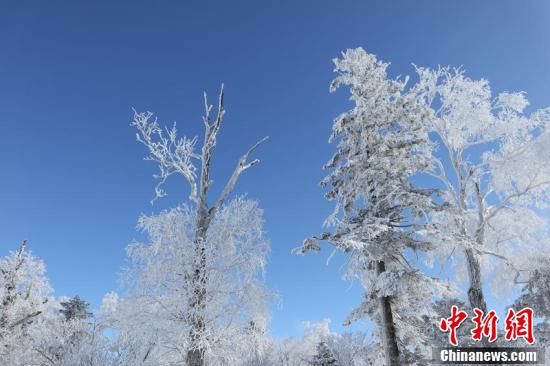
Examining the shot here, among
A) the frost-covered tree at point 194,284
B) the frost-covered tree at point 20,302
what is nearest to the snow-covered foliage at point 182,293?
the frost-covered tree at point 194,284

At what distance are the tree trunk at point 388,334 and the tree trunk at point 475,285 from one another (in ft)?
15.5

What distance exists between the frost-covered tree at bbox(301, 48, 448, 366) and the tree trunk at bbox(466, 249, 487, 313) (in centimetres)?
268

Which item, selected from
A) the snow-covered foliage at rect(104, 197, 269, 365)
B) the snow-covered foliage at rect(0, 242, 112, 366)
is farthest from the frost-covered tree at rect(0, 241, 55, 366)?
the snow-covered foliage at rect(104, 197, 269, 365)

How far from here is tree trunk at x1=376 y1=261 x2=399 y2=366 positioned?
10.5m

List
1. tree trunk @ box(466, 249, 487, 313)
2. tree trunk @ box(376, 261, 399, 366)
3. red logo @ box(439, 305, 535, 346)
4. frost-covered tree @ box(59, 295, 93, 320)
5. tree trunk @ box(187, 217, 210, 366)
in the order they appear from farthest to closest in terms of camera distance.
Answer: frost-covered tree @ box(59, 295, 93, 320) < tree trunk @ box(466, 249, 487, 313) < red logo @ box(439, 305, 535, 346) < tree trunk @ box(376, 261, 399, 366) < tree trunk @ box(187, 217, 210, 366)

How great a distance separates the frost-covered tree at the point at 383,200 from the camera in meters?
11.4

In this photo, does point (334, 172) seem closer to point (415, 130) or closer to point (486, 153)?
point (415, 130)

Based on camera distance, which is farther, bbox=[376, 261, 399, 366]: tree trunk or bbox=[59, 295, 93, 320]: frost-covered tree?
bbox=[59, 295, 93, 320]: frost-covered tree

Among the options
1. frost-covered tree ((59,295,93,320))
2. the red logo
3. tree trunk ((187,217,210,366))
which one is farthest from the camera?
frost-covered tree ((59,295,93,320))

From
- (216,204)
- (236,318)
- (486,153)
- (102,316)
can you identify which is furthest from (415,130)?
(102,316)

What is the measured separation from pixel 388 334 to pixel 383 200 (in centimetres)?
392

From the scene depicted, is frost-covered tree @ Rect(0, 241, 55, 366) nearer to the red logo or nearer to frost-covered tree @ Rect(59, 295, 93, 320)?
frost-covered tree @ Rect(59, 295, 93, 320)

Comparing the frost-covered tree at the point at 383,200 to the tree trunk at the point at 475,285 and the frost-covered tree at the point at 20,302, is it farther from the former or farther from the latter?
the frost-covered tree at the point at 20,302

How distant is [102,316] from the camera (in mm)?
11555
